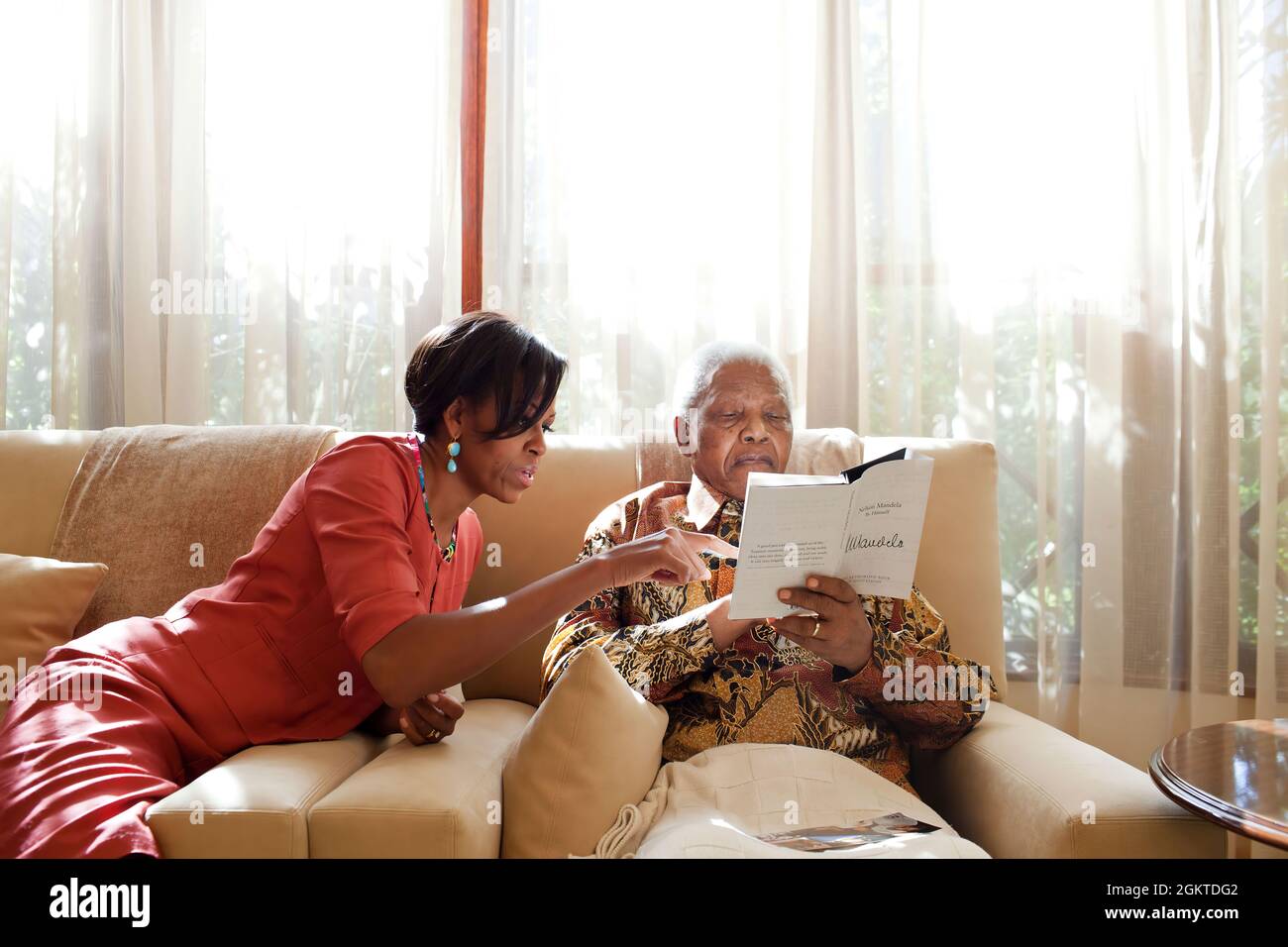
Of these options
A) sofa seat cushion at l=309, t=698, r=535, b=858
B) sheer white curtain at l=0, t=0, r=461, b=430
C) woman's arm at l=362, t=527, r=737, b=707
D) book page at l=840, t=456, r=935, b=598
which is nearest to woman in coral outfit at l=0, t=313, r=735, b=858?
woman's arm at l=362, t=527, r=737, b=707

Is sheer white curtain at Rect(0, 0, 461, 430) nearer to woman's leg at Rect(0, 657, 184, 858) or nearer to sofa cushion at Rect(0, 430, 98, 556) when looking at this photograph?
sofa cushion at Rect(0, 430, 98, 556)

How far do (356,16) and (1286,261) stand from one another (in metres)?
2.46

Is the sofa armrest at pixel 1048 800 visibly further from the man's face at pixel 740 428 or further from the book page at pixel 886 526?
the man's face at pixel 740 428

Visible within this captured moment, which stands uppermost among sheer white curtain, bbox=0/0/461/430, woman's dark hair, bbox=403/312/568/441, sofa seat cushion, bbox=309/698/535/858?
sheer white curtain, bbox=0/0/461/430

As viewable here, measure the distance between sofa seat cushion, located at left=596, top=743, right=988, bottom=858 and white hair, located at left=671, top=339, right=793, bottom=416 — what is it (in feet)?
2.23

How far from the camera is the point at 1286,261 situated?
2379 millimetres

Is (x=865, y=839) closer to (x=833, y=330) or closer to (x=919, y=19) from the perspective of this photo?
(x=833, y=330)

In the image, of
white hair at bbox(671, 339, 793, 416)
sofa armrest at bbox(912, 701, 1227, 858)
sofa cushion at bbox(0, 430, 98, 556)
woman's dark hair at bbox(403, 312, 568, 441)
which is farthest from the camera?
sofa cushion at bbox(0, 430, 98, 556)

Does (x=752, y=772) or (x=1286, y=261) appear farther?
(x=1286, y=261)

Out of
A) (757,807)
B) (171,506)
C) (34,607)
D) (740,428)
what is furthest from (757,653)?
(34,607)

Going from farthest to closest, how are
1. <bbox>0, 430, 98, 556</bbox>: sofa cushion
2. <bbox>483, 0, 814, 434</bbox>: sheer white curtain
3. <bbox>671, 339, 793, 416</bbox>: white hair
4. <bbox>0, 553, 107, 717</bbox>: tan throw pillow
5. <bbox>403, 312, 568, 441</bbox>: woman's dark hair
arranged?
<bbox>483, 0, 814, 434</bbox>: sheer white curtain → <bbox>0, 430, 98, 556</bbox>: sofa cushion → <bbox>671, 339, 793, 416</bbox>: white hair → <bbox>0, 553, 107, 717</bbox>: tan throw pillow → <bbox>403, 312, 568, 441</bbox>: woman's dark hair

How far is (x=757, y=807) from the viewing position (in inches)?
56.3

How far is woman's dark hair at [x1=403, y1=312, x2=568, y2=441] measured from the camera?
150 centimetres
